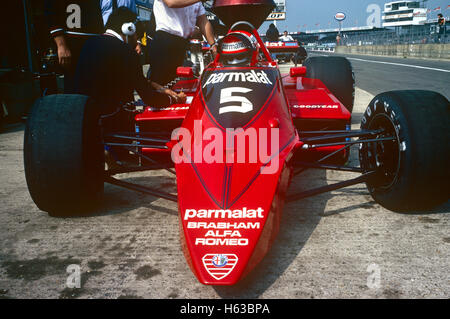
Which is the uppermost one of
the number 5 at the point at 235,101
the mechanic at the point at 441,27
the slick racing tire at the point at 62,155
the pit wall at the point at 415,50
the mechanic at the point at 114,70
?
the mechanic at the point at 441,27

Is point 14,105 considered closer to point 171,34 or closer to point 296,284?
point 171,34

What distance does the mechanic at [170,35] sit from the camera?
4.28m

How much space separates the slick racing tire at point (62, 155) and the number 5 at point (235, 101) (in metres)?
0.85

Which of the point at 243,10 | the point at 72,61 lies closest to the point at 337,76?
the point at 243,10

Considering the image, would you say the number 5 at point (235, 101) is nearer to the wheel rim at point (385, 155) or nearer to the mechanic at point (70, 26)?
the wheel rim at point (385, 155)

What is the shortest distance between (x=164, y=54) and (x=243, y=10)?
37.0 inches

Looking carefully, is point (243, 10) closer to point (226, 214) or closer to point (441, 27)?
point (226, 214)

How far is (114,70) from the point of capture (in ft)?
11.2

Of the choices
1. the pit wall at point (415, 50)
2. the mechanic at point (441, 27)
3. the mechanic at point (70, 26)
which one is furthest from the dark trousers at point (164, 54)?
the mechanic at point (441, 27)

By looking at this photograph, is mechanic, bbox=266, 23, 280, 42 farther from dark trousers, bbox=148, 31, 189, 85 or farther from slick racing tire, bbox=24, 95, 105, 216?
slick racing tire, bbox=24, 95, 105, 216

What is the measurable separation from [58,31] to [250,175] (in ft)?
8.62

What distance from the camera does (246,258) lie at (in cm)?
179

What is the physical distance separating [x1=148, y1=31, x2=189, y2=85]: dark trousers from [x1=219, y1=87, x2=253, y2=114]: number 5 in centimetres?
187
